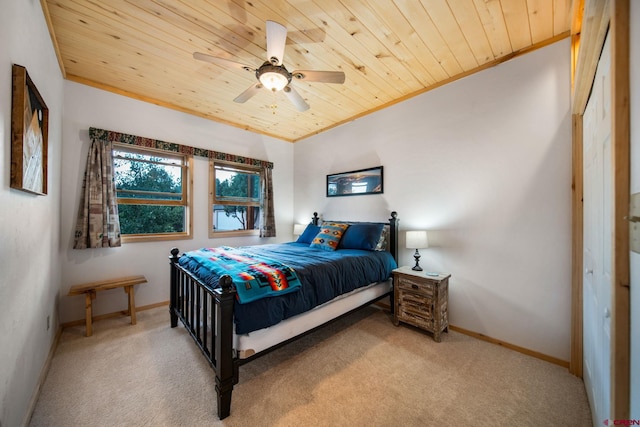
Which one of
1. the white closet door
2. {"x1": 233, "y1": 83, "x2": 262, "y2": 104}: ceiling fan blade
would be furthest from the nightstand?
{"x1": 233, "y1": 83, "x2": 262, "y2": 104}: ceiling fan blade

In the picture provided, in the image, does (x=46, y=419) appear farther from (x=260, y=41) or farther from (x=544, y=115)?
(x=544, y=115)

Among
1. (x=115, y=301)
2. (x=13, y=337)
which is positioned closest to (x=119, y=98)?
(x=115, y=301)

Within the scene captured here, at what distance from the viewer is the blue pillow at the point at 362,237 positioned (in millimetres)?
2984

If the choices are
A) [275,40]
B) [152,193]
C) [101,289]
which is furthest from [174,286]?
[275,40]

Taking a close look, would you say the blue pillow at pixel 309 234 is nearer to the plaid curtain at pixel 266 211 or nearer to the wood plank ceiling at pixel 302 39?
the plaid curtain at pixel 266 211

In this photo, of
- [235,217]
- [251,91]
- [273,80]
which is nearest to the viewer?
[273,80]

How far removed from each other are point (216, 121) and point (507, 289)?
14.4 ft

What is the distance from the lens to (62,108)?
2.56 m

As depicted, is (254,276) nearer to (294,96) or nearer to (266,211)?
(294,96)

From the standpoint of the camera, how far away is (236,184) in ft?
13.6

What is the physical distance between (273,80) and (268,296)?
175cm

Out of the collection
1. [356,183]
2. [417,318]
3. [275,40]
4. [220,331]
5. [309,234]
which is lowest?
[417,318]

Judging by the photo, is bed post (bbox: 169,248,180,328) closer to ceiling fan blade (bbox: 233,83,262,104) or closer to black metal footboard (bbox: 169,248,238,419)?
black metal footboard (bbox: 169,248,238,419)

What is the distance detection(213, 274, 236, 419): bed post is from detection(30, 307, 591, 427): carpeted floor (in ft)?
0.37
